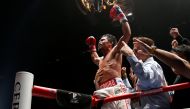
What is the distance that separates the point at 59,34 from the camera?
242 inches

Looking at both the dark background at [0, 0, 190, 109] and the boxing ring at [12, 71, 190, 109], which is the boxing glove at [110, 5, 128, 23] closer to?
the boxing ring at [12, 71, 190, 109]

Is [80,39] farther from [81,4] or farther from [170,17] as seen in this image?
[81,4]

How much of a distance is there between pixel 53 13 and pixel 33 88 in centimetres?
440

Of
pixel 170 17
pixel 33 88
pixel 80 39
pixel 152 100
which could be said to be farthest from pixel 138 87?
pixel 80 39

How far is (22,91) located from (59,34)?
4855mm

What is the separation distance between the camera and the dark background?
17.3ft

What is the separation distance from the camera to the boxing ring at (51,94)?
52.8 inches

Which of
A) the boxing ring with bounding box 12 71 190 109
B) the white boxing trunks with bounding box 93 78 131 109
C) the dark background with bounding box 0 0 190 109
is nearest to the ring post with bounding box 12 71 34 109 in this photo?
the boxing ring with bounding box 12 71 190 109

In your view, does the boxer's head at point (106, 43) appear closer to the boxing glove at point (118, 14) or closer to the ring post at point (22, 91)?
the boxing glove at point (118, 14)

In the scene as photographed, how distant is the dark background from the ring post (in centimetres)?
387

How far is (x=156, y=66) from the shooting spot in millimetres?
1877

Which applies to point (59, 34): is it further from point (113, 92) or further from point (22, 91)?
point (22, 91)

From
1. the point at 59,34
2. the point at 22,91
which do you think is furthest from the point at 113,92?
the point at 59,34

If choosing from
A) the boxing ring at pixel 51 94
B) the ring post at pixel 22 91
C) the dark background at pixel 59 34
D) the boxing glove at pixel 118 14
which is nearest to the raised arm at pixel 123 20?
the boxing glove at pixel 118 14
